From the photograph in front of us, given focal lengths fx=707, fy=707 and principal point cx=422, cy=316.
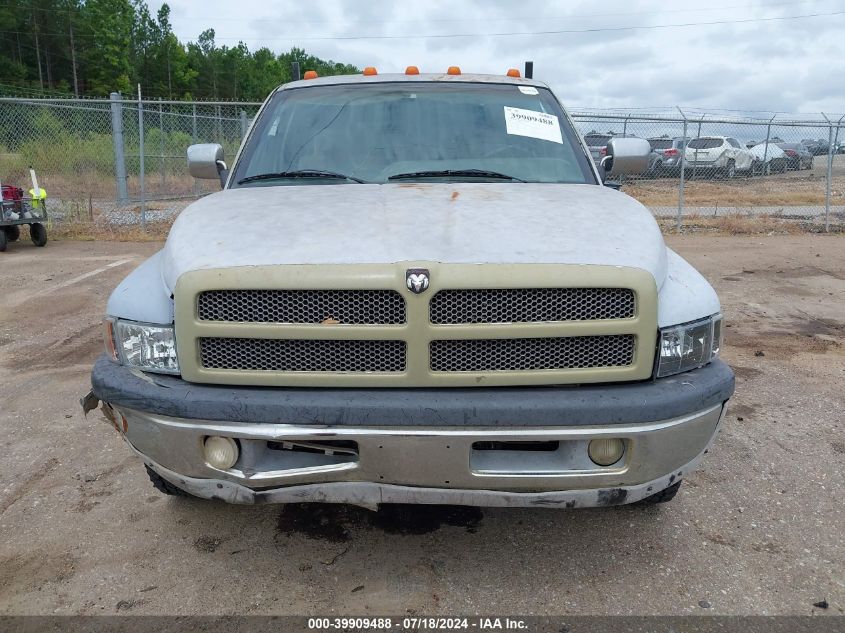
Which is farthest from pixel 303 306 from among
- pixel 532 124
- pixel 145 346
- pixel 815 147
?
pixel 815 147

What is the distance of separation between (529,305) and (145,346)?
1366 mm

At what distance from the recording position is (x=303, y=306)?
93.2 inches

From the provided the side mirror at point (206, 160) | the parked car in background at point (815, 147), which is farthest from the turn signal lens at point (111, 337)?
the parked car in background at point (815, 147)

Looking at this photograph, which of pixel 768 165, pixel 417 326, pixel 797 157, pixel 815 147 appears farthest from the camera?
pixel 815 147

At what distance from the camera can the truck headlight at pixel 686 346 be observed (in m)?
2.46

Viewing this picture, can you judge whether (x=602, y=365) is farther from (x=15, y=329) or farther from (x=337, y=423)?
(x=15, y=329)

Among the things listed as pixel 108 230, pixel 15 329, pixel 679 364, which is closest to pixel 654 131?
pixel 108 230

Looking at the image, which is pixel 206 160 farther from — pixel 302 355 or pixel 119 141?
pixel 119 141

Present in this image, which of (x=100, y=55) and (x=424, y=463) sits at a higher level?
(x=100, y=55)

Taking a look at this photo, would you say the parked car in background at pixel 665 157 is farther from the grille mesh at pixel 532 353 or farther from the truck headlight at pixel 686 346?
the grille mesh at pixel 532 353

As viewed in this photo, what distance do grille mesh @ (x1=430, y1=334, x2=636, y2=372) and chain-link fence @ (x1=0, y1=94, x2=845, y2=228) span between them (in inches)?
417

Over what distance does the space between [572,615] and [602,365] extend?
915mm

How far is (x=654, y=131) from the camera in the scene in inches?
589

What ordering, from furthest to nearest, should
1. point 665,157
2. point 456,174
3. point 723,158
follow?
point 723,158, point 665,157, point 456,174
